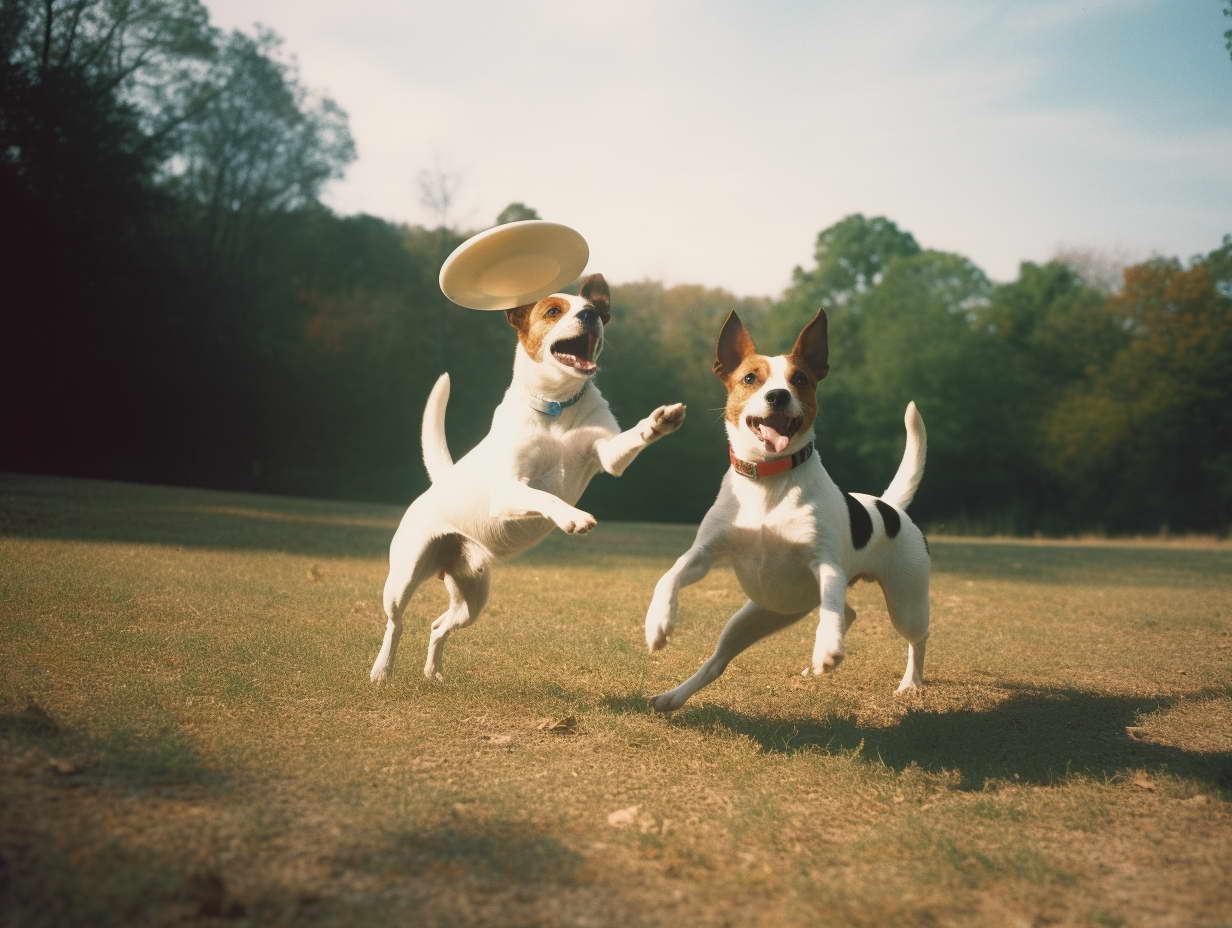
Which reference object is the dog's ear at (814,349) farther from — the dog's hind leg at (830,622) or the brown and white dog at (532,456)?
the dog's hind leg at (830,622)

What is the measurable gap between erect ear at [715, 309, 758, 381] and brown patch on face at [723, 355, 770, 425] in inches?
2.7

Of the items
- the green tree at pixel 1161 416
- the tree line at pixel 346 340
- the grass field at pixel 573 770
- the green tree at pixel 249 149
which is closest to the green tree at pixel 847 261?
the tree line at pixel 346 340

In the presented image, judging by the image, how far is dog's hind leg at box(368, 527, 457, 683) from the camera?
5.41m

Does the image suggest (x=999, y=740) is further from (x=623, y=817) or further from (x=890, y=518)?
(x=623, y=817)

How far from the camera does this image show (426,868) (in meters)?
2.98

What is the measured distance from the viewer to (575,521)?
4352mm

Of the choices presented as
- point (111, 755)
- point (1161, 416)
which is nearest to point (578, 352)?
point (111, 755)

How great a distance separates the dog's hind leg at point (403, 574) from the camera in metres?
5.41

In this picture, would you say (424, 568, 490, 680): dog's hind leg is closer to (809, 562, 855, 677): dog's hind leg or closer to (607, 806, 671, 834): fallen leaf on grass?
(809, 562, 855, 677): dog's hind leg

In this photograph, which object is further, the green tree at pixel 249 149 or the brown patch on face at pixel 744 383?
the green tree at pixel 249 149

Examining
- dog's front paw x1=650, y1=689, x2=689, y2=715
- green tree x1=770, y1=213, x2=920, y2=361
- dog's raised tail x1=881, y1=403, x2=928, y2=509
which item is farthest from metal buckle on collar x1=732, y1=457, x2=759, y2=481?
green tree x1=770, y1=213, x2=920, y2=361

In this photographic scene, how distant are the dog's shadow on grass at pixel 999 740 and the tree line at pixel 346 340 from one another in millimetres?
22764

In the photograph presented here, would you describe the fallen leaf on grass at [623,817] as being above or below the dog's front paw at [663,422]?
below

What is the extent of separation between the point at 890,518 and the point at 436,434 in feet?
8.93
